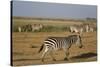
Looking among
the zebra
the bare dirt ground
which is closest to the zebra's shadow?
the bare dirt ground

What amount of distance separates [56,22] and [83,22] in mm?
351

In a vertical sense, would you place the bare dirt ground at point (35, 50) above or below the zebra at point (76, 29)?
below

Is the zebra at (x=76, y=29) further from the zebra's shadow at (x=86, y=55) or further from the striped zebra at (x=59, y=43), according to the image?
the zebra's shadow at (x=86, y=55)

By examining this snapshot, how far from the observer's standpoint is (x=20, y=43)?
2.11 metres

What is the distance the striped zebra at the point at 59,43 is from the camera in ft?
7.23

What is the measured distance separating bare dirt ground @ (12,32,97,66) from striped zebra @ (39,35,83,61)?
1.6 inches

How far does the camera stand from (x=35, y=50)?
2.16 metres

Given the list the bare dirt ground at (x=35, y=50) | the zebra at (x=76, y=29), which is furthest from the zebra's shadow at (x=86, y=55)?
the zebra at (x=76, y=29)

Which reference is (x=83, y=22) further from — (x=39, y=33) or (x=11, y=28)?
(x=11, y=28)

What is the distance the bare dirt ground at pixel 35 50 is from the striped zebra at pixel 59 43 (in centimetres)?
4

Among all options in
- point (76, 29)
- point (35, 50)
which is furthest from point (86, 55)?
point (35, 50)

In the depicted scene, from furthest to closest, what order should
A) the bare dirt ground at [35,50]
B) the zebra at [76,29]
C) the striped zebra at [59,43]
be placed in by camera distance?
the zebra at [76,29]
the striped zebra at [59,43]
the bare dirt ground at [35,50]

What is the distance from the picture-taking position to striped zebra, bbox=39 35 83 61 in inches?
86.8

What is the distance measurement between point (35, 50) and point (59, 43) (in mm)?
300
